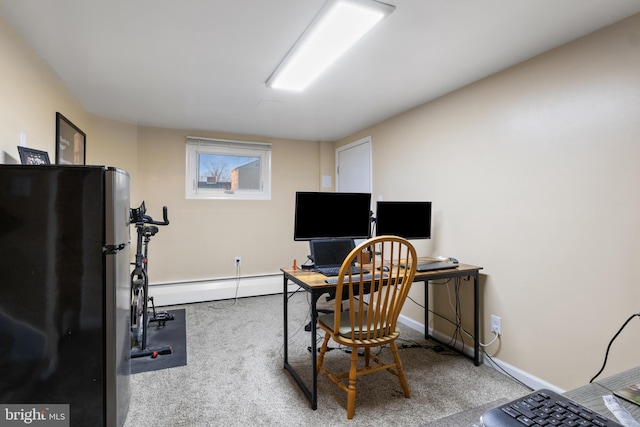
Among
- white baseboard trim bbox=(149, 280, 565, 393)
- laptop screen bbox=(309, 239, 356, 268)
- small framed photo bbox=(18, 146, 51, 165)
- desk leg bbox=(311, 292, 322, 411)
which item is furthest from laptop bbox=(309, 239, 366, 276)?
small framed photo bbox=(18, 146, 51, 165)

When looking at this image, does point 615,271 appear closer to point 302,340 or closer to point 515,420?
point 515,420

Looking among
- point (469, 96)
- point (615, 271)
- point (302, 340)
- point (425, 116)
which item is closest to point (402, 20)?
point (469, 96)

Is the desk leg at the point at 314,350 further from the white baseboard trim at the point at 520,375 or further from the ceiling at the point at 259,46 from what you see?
the ceiling at the point at 259,46

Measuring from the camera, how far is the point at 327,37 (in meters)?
1.91

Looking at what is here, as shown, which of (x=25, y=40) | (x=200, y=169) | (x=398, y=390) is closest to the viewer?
(x=25, y=40)

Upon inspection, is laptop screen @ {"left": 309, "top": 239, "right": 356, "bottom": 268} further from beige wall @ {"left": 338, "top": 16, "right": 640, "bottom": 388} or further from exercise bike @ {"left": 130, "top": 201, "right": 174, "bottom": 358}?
exercise bike @ {"left": 130, "top": 201, "right": 174, "bottom": 358}

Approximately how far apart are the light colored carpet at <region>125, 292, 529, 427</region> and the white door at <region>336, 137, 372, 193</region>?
6.45 feet

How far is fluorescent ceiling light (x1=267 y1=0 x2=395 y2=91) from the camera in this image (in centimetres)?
164

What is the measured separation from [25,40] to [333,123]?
2.76 m

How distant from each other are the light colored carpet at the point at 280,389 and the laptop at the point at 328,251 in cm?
81

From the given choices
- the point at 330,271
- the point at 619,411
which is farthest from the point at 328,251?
the point at 619,411

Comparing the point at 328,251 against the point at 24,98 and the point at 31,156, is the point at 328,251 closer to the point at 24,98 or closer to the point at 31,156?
the point at 31,156

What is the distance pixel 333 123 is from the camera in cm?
389

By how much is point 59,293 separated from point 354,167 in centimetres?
356
